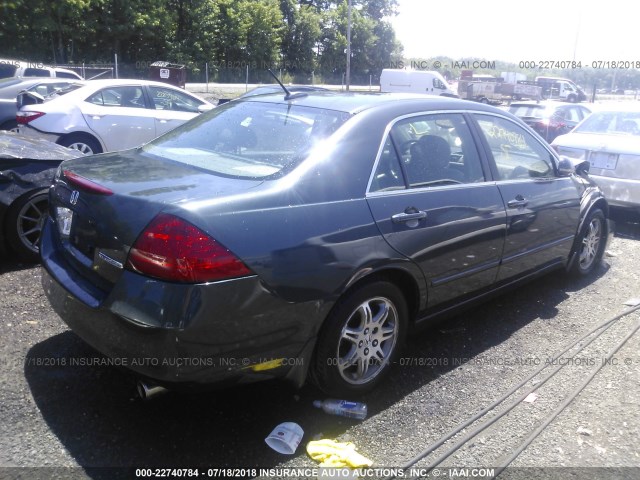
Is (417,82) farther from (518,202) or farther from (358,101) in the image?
(358,101)

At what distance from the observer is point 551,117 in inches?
566

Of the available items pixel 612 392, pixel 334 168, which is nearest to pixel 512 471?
pixel 612 392

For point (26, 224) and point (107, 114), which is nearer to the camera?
point (26, 224)

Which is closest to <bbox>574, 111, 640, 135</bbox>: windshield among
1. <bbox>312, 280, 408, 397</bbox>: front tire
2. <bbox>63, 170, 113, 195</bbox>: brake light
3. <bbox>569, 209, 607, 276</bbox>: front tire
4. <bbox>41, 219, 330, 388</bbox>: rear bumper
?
<bbox>569, 209, 607, 276</bbox>: front tire

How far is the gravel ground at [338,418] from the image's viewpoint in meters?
2.80

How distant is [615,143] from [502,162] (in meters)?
4.19

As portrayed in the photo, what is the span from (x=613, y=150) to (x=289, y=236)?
245 inches

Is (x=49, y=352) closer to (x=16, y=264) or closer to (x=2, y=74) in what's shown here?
(x=16, y=264)

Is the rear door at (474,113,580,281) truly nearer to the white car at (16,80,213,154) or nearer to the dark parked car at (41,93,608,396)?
the dark parked car at (41,93,608,396)

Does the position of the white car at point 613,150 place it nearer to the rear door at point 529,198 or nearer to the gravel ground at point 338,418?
the rear door at point 529,198

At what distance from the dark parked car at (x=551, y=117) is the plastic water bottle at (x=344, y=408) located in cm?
1238

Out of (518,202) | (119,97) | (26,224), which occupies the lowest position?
(26,224)

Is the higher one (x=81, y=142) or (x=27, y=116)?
(x=27, y=116)

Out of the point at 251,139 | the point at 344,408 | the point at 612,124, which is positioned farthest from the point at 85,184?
the point at 612,124
